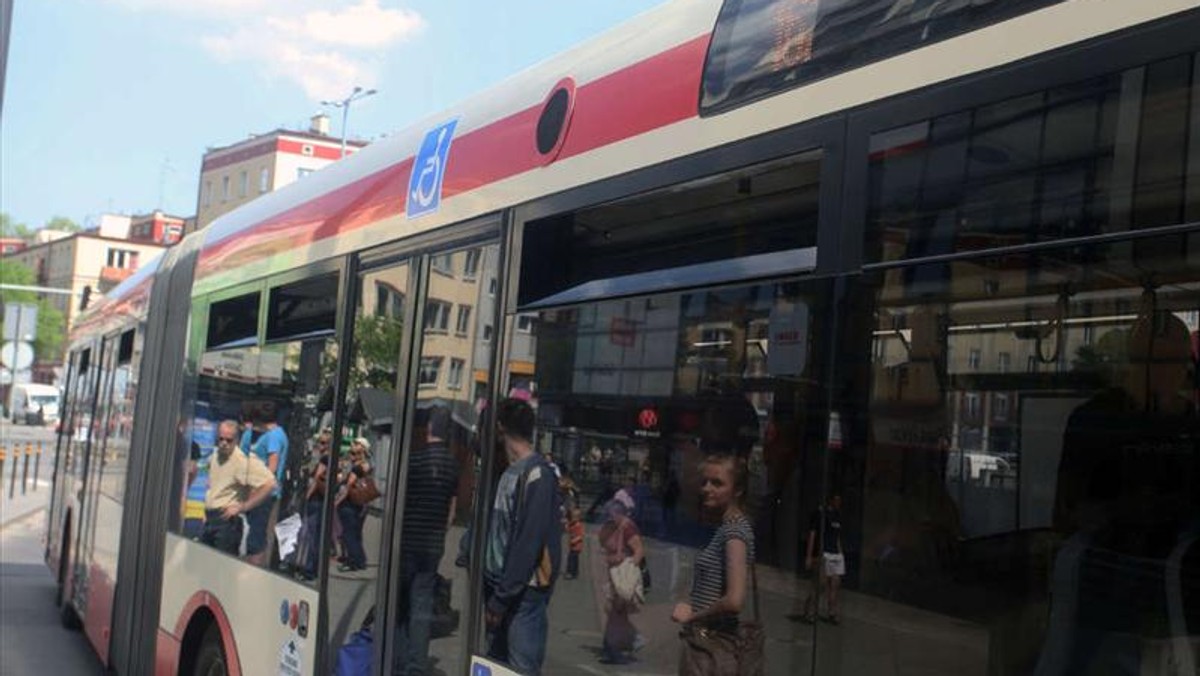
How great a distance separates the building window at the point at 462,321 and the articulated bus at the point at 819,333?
0.06 metres

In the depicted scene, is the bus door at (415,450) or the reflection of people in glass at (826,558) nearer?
the reflection of people in glass at (826,558)

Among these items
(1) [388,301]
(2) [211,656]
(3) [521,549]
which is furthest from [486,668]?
(2) [211,656]

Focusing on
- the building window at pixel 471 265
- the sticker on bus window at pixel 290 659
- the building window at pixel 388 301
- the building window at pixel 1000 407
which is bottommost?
the sticker on bus window at pixel 290 659

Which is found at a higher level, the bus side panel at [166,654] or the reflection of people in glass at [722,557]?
the reflection of people in glass at [722,557]

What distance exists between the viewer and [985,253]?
205 cm

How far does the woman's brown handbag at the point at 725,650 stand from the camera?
7.82ft

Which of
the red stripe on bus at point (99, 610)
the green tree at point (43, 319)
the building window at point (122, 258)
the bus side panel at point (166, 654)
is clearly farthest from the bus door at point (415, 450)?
the building window at point (122, 258)

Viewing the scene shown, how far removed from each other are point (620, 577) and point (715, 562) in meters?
0.39

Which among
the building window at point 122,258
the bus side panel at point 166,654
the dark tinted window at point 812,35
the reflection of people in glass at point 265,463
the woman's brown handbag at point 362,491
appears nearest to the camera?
the dark tinted window at point 812,35

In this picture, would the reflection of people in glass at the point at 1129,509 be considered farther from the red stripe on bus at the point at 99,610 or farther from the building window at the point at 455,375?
the red stripe on bus at the point at 99,610

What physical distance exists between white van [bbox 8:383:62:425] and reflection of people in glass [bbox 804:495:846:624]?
73894 millimetres

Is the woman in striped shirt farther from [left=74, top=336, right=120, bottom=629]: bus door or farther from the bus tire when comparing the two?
the bus tire

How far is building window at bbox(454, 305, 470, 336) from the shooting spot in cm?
367

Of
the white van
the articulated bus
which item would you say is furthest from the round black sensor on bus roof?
the white van
